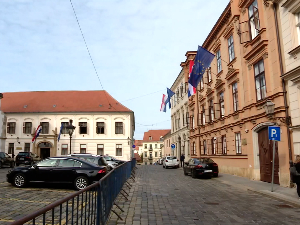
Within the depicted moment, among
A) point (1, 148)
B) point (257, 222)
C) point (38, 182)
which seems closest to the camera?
point (257, 222)

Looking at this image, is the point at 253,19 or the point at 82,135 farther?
the point at 82,135

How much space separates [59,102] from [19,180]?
35.9 m

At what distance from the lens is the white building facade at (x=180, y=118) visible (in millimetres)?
37787

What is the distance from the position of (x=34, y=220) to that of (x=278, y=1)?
15.4m

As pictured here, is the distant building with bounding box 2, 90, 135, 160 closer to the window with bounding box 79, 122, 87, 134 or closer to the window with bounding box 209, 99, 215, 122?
the window with bounding box 79, 122, 87, 134

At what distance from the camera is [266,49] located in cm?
1549

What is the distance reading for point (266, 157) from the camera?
1603 cm

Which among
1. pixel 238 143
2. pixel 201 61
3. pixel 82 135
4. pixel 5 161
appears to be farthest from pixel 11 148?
pixel 238 143

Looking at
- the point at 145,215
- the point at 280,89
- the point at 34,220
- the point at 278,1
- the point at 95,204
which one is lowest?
the point at 145,215

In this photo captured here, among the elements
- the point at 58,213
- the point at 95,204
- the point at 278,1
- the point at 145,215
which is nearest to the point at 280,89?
the point at 278,1

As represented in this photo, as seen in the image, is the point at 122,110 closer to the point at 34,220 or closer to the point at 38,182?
the point at 38,182

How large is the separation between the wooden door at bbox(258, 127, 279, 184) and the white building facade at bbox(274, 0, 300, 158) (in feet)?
7.25

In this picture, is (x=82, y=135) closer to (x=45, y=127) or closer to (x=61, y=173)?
(x=45, y=127)

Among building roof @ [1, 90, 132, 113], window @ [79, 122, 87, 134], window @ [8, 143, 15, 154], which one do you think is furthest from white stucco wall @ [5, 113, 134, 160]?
building roof @ [1, 90, 132, 113]
